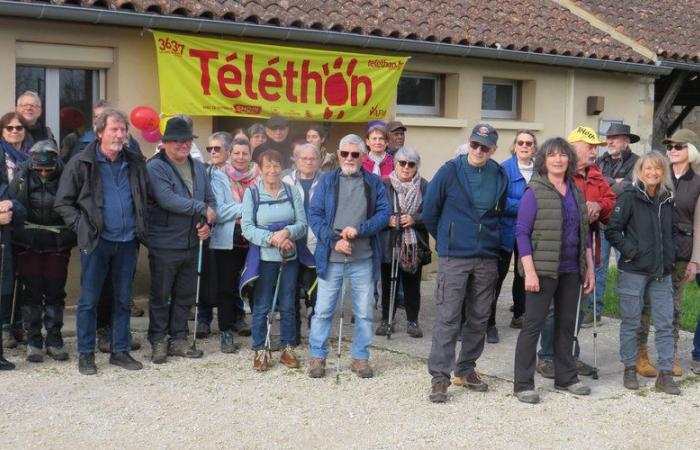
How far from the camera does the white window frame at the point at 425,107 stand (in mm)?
12013

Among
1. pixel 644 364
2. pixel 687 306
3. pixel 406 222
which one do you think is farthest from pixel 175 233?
pixel 687 306

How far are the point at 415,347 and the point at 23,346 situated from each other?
3.16 metres

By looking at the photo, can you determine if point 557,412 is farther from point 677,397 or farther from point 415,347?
point 415,347

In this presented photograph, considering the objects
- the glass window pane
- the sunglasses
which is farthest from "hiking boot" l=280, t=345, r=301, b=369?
the glass window pane

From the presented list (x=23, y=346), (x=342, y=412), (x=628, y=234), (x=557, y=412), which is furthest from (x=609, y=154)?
(x=23, y=346)

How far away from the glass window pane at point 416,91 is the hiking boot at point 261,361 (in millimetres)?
5586

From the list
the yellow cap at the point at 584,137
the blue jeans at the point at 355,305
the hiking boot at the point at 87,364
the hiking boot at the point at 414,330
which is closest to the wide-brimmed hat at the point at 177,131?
the blue jeans at the point at 355,305

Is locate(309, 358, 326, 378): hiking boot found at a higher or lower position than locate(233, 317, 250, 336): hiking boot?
lower

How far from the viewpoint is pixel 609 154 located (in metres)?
9.38

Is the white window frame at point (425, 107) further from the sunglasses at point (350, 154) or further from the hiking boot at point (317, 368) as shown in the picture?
the hiking boot at point (317, 368)

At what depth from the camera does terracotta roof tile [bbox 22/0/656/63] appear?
9.54 meters

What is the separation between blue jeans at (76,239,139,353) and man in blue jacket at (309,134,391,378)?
1.39 meters

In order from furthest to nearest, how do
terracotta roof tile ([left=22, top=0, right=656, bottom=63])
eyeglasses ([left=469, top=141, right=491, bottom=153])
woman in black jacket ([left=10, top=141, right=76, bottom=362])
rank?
terracotta roof tile ([left=22, top=0, right=656, bottom=63]), woman in black jacket ([left=10, top=141, right=76, bottom=362]), eyeglasses ([left=469, top=141, right=491, bottom=153])

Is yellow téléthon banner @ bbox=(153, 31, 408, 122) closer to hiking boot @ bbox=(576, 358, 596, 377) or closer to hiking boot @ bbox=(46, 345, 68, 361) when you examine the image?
hiking boot @ bbox=(46, 345, 68, 361)
